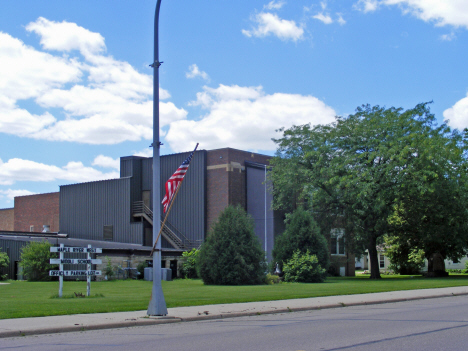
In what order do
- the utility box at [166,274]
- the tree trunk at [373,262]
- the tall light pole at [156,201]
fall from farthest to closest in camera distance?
the tree trunk at [373,262] → the utility box at [166,274] → the tall light pole at [156,201]

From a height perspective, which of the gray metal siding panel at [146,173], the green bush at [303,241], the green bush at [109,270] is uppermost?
the gray metal siding panel at [146,173]

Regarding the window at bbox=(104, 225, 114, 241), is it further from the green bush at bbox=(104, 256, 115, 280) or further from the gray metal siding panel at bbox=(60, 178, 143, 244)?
the green bush at bbox=(104, 256, 115, 280)

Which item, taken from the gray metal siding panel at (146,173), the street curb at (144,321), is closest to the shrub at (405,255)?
the gray metal siding panel at (146,173)

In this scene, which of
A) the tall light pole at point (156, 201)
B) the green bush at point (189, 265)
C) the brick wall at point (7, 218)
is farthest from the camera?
the brick wall at point (7, 218)

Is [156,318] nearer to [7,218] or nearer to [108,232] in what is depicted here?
[108,232]

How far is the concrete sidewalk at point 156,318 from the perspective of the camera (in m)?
11.2

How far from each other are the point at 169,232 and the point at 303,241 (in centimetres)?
1825

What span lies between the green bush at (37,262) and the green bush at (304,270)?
1564cm

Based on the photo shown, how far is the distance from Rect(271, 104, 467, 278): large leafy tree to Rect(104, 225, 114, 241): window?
18.2 metres

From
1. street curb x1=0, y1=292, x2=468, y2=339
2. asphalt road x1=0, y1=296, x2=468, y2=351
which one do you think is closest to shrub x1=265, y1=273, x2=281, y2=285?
street curb x1=0, y1=292, x2=468, y2=339

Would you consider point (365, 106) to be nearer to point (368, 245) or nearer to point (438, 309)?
point (368, 245)

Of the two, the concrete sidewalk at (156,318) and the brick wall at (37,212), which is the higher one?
the brick wall at (37,212)

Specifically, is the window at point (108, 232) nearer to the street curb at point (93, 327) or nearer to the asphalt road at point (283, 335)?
the asphalt road at point (283, 335)

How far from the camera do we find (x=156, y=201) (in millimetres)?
13930
